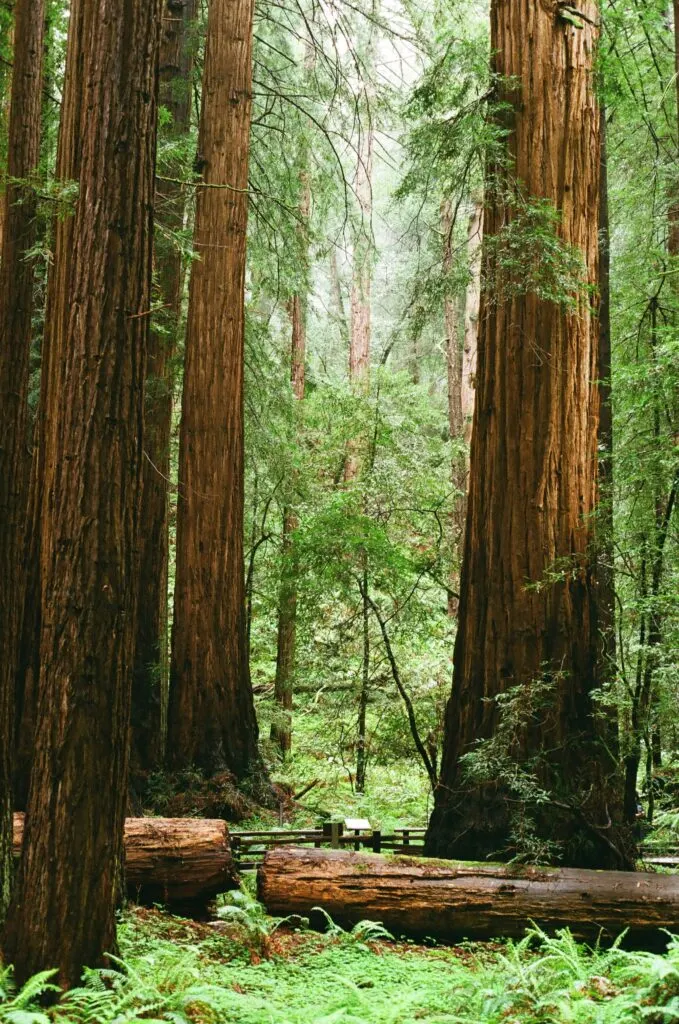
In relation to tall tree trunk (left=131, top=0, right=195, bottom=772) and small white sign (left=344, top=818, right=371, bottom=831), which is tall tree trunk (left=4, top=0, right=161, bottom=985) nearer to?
small white sign (left=344, top=818, right=371, bottom=831)

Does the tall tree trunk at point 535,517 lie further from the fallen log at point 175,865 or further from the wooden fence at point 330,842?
the fallen log at point 175,865

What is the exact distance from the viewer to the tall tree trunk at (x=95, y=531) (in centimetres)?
398

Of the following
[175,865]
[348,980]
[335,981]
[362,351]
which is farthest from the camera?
[362,351]

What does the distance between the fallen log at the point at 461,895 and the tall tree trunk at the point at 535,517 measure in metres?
0.50

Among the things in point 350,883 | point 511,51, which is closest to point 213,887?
point 350,883

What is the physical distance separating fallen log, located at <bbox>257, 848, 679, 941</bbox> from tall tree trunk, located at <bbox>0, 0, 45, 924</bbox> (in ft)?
6.31

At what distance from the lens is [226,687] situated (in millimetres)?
9289

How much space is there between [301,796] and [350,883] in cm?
508

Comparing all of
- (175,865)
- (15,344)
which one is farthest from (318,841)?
(15,344)

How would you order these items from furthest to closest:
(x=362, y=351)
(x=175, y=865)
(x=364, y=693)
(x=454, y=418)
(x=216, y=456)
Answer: (x=362, y=351) → (x=454, y=418) → (x=364, y=693) → (x=216, y=456) → (x=175, y=865)

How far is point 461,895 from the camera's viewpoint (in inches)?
217

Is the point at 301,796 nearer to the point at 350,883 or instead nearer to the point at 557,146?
the point at 350,883

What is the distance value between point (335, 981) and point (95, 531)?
2863mm

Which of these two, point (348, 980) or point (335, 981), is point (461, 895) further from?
point (348, 980)
